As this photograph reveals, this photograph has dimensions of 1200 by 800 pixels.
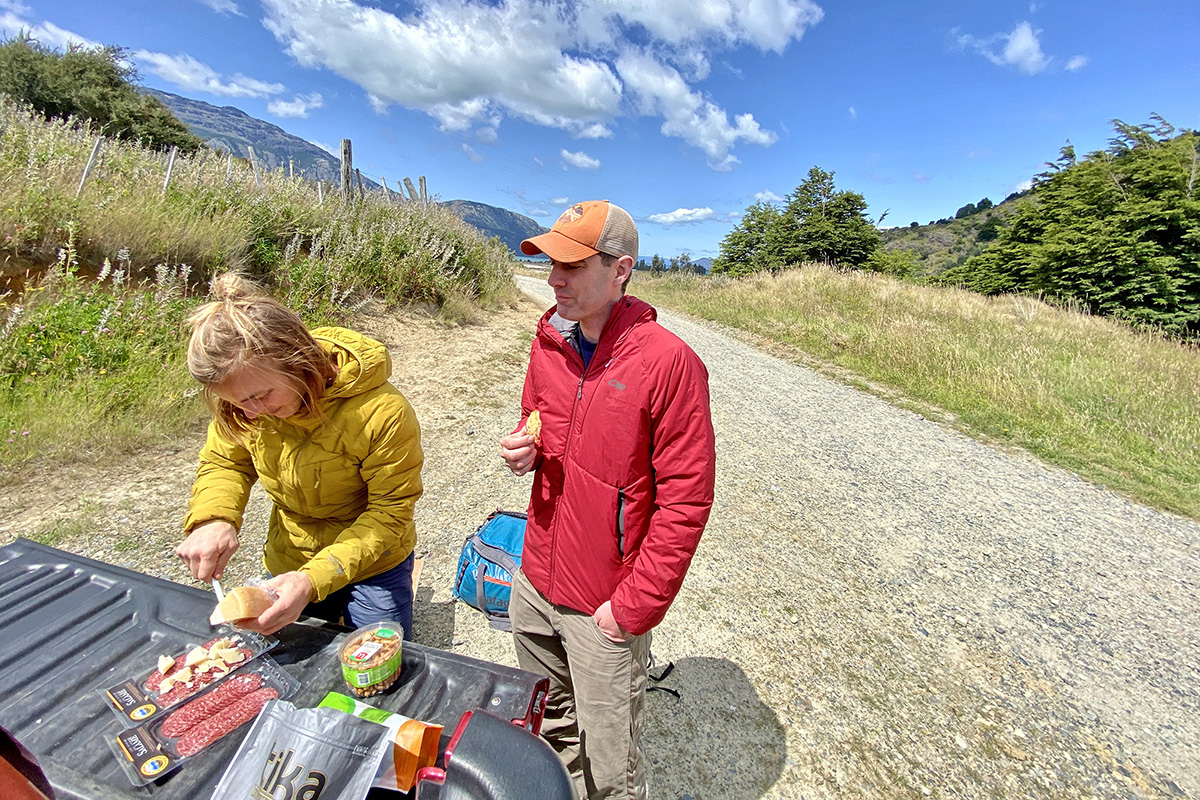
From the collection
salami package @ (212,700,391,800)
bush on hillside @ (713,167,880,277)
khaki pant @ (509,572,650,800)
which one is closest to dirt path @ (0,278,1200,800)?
khaki pant @ (509,572,650,800)

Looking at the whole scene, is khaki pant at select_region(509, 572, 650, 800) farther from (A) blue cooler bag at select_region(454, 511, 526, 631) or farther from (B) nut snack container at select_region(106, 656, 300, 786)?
(A) blue cooler bag at select_region(454, 511, 526, 631)

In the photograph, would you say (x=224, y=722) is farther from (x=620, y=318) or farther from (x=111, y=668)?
(x=620, y=318)

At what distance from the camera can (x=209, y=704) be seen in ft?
4.13

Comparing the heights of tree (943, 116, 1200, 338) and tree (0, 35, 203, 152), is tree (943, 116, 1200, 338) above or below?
above

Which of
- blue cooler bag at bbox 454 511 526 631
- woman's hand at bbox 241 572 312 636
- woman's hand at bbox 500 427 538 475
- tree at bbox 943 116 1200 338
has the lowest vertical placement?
blue cooler bag at bbox 454 511 526 631

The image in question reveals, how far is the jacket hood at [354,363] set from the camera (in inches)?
73.3

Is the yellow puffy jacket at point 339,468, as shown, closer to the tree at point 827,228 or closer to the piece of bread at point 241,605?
the piece of bread at point 241,605

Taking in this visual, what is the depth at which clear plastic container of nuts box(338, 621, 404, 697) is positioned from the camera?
133cm

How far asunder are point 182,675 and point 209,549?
0.53 meters

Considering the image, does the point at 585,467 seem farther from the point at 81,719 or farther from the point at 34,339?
the point at 34,339

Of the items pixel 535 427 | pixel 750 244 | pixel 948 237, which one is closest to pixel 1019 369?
pixel 535 427

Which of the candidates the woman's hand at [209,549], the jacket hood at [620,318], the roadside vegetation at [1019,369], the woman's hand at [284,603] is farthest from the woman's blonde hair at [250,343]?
the roadside vegetation at [1019,369]

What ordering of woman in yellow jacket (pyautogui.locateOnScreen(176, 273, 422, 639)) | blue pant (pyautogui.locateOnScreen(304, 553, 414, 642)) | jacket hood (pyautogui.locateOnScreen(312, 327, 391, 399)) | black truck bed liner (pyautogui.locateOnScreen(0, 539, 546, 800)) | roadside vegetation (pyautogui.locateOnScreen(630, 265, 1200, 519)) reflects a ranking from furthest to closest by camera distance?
1. roadside vegetation (pyautogui.locateOnScreen(630, 265, 1200, 519))
2. blue pant (pyautogui.locateOnScreen(304, 553, 414, 642))
3. jacket hood (pyautogui.locateOnScreen(312, 327, 391, 399))
4. woman in yellow jacket (pyautogui.locateOnScreen(176, 273, 422, 639))
5. black truck bed liner (pyautogui.locateOnScreen(0, 539, 546, 800))

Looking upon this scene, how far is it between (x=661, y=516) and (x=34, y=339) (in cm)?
547
